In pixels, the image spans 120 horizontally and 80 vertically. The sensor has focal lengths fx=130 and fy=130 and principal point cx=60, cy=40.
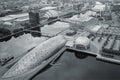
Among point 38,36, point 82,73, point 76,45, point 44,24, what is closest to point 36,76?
point 82,73

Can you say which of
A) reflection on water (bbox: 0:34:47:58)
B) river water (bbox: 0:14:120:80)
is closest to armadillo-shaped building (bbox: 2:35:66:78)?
river water (bbox: 0:14:120:80)

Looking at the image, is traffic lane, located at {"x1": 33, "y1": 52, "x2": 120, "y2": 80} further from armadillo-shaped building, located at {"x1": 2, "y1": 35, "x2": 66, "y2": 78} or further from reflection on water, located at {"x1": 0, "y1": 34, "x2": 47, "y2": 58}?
reflection on water, located at {"x1": 0, "y1": 34, "x2": 47, "y2": 58}

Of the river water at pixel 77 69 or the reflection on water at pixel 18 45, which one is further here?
the reflection on water at pixel 18 45

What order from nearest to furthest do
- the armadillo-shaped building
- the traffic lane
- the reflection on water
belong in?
the armadillo-shaped building < the traffic lane < the reflection on water

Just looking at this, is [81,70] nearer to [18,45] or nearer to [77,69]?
[77,69]

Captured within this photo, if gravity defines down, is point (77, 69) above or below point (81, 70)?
above

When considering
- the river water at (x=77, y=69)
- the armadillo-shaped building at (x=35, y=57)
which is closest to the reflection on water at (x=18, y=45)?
the river water at (x=77, y=69)

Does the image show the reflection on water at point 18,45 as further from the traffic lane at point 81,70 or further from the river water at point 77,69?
the traffic lane at point 81,70

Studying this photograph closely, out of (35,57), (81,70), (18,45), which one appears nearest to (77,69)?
(81,70)
